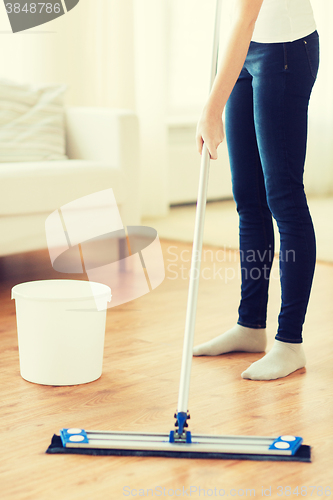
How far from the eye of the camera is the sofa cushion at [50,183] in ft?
7.45

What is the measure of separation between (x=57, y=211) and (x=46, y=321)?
1.04m

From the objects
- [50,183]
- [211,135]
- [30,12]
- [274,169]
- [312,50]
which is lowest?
[50,183]

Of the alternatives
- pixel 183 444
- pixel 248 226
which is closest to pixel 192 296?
pixel 183 444

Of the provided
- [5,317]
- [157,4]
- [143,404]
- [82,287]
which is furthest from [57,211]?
[157,4]

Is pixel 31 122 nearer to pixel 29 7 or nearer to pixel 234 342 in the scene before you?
pixel 29 7

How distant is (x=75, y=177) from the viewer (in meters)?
2.43

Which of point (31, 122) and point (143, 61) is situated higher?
point (143, 61)

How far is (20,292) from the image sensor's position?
145 cm

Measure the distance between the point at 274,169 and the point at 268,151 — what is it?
0.14 ft

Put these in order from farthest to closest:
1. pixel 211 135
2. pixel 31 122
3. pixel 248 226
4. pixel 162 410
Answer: pixel 31 122, pixel 248 226, pixel 162 410, pixel 211 135

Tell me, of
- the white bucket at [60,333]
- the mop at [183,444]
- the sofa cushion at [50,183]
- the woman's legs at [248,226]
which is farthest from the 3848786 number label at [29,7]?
the mop at [183,444]

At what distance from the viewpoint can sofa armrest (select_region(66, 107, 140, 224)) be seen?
2.61 meters

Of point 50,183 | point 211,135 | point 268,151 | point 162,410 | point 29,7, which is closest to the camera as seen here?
point 211,135

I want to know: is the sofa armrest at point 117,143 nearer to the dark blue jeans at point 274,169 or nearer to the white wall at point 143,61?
Answer: the white wall at point 143,61
